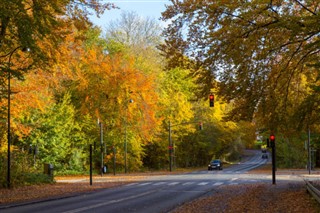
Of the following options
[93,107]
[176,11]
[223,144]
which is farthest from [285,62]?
[223,144]

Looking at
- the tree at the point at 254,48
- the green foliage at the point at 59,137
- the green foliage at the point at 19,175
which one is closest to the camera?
the tree at the point at 254,48

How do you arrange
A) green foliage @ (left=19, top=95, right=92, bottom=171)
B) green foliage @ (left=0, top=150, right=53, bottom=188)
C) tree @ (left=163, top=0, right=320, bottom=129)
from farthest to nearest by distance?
green foliage @ (left=19, top=95, right=92, bottom=171)
green foliage @ (left=0, top=150, right=53, bottom=188)
tree @ (left=163, top=0, right=320, bottom=129)

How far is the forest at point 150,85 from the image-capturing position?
14.0 m

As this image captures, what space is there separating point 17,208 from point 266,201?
31.5 feet

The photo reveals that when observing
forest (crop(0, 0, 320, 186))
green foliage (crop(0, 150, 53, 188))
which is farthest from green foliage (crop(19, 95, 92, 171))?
green foliage (crop(0, 150, 53, 188))

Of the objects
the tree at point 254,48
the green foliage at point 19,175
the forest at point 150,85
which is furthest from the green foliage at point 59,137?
the tree at point 254,48

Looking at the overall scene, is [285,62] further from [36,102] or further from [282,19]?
[36,102]

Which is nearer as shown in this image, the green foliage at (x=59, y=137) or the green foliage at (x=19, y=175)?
the green foliage at (x=19, y=175)

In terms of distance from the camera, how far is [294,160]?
56.7 metres

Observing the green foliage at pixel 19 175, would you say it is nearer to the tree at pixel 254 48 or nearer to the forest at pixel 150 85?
the forest at pixel 150 85

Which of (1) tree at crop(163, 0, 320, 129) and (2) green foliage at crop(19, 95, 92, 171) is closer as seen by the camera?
(1) tree at crop(163, 0, 320, 129)

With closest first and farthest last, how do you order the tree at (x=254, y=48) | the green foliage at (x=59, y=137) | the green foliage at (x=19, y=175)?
1. the tree at (x=254, y=48)
2. the green foliage at (x=19, y=175)
3. the green foliage at (x=59, y=137)

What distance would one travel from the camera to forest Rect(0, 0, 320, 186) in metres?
14.0

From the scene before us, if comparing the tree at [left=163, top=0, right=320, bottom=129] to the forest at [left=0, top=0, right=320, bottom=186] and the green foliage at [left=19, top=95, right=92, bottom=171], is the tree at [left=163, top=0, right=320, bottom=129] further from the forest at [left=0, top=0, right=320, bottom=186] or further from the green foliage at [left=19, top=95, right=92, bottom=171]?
the green foliage at [left=19, top=95, right=92, bottom=171]
